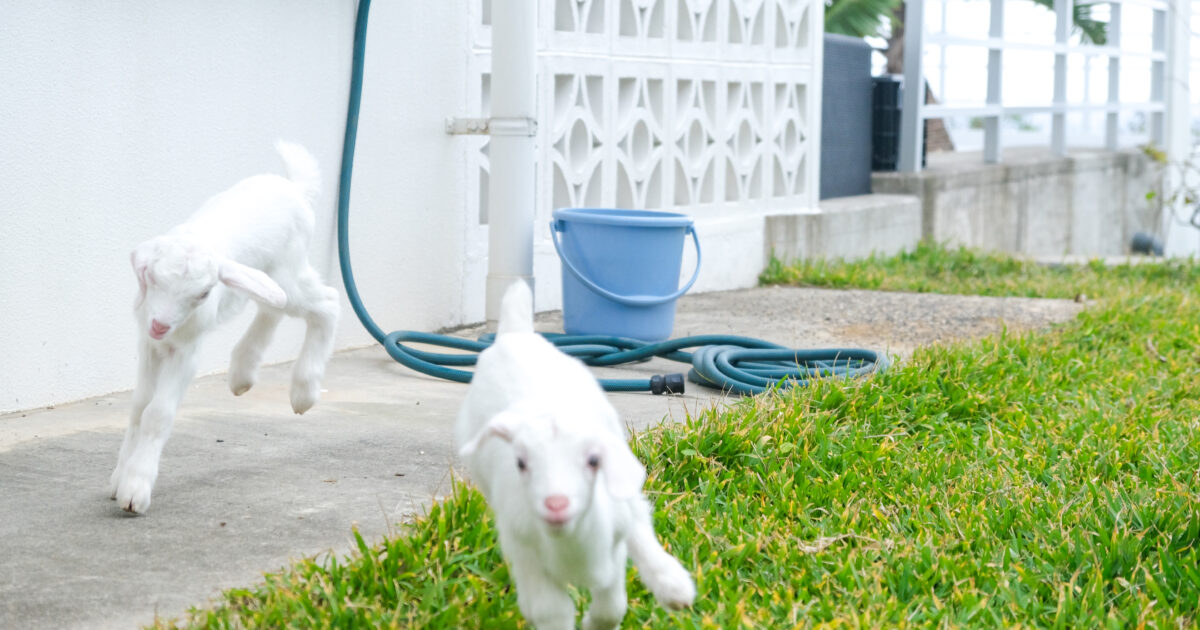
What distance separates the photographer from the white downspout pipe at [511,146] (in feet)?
18.6

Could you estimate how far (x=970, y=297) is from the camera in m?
7.69

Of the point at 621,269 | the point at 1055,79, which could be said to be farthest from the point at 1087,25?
the point at 621,269

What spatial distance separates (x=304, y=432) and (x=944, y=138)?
61.7 ft

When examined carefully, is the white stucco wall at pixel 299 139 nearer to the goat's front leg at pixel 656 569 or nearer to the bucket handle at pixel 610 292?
the bucket handle at pixel 610 292

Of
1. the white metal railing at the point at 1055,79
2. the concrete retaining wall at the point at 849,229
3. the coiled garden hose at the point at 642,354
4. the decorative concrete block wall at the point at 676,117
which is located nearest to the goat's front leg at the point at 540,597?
the coiled garden hose at the point at 642,354

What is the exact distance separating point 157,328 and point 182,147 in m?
2.01

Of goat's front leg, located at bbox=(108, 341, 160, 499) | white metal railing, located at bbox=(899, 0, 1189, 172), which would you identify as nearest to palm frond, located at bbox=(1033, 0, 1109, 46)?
white metal railing, located at bbox=(899, 0, 1189, 172)

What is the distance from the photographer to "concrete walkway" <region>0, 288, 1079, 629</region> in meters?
2.80

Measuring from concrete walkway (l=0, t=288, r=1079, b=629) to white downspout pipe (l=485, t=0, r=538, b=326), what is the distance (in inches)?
26.7

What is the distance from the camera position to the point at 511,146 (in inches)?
226

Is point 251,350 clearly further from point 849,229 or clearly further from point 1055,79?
point 1055,79

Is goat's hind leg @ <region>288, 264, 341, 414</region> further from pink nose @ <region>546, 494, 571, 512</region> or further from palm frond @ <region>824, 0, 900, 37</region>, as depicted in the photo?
palm frond @ <region>824, 0, 900, 37</region>

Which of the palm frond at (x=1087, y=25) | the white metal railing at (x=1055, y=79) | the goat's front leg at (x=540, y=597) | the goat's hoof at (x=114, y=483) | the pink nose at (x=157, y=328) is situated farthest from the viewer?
the palm frond at (x=1087, y=25)

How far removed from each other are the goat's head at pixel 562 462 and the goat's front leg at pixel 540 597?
149 millimetres
